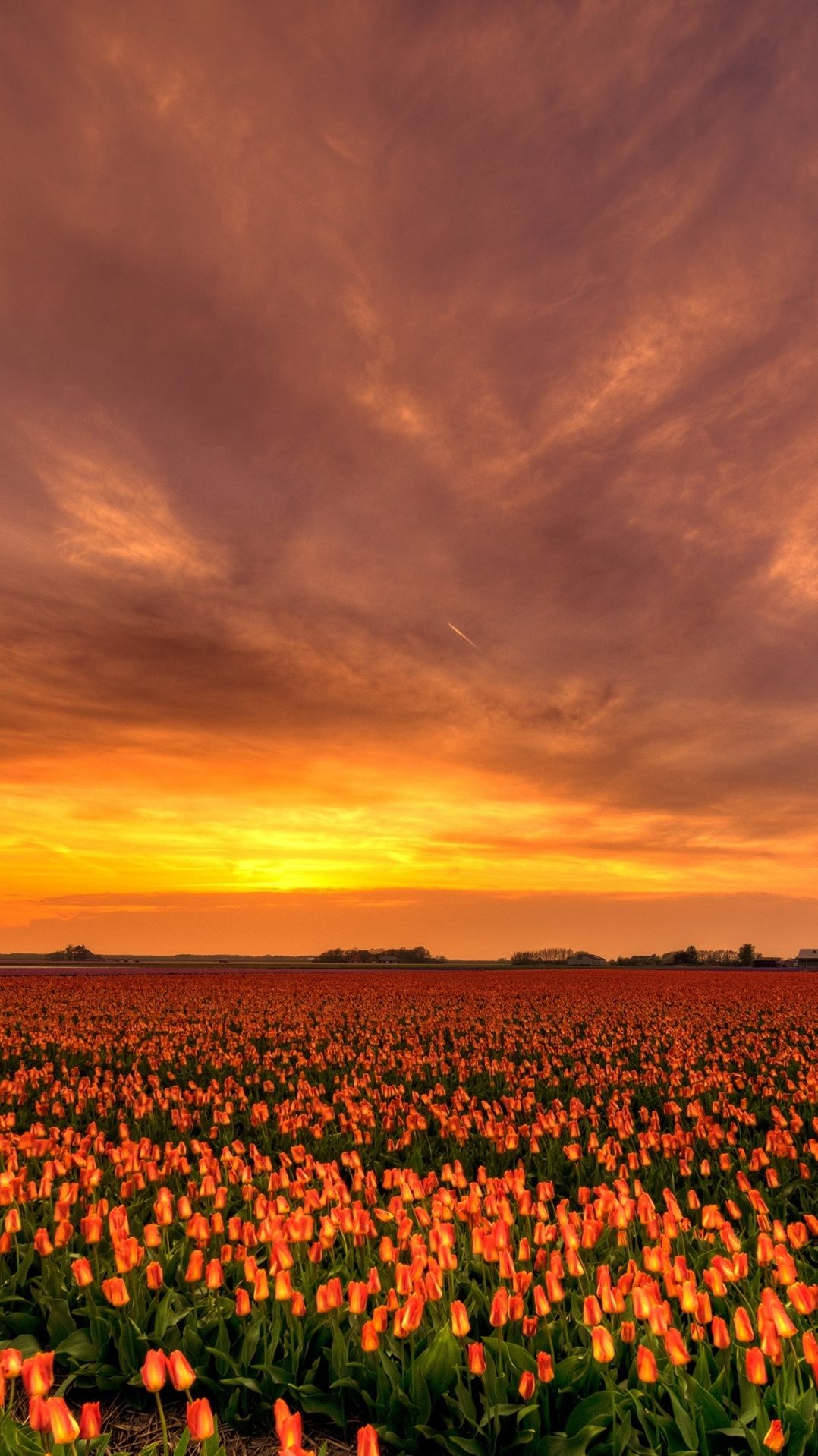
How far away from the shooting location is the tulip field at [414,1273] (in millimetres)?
3885

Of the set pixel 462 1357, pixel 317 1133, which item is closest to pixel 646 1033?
pixel 317 1133

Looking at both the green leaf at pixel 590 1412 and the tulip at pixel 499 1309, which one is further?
the tulip at pixel 499 1309

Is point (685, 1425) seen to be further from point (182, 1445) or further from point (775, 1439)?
point (182, 1445)

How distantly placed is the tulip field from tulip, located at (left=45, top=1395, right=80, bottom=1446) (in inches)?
0.4

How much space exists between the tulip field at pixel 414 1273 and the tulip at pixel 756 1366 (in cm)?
1

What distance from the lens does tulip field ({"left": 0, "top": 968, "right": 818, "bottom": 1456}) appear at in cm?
388

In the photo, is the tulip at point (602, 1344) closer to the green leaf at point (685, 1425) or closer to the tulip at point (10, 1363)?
the green leaf at point (685, 1425)

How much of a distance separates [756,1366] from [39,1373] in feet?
9.69

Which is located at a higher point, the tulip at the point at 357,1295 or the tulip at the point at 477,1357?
the tulip at the point at 357,1295

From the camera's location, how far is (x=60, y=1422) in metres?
3.03

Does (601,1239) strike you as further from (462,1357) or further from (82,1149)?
(82,1149)

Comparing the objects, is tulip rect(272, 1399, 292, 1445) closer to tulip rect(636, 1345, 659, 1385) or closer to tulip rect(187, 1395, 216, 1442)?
tulip rect(187, 1395, 216, 1442)

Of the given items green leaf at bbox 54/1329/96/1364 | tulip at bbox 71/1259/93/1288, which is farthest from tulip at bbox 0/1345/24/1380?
green leaf at bbox 54/1329/96/1364

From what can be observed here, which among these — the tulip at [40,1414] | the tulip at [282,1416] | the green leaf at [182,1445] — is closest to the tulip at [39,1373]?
the tulip at [40,1414]
